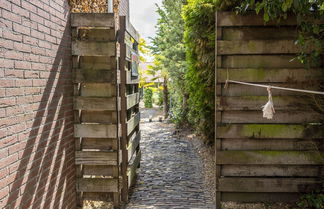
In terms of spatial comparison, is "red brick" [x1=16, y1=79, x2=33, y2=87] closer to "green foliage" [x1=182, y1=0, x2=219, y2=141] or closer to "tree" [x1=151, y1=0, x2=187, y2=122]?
"green foliage" [x1=182, y1=0, x2=219, y2=141]

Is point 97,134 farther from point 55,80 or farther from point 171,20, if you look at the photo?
point 171,20

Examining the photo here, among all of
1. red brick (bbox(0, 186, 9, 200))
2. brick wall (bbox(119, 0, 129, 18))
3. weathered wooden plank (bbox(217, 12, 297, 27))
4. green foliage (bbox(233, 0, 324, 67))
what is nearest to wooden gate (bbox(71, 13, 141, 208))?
weathered wooden plank (bbox(217, 12, 297, 27))

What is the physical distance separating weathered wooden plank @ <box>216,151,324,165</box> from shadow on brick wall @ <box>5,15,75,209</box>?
2.07 m

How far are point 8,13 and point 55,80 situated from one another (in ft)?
3.49

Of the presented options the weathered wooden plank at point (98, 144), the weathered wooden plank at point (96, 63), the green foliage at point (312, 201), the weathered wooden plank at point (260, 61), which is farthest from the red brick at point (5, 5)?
the green foliage at point (312, 201)

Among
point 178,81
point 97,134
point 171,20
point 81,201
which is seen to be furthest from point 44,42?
point 171,20

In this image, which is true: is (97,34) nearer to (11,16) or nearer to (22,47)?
(22,47)

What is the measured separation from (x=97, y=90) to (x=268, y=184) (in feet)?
8.96

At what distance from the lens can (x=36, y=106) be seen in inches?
106

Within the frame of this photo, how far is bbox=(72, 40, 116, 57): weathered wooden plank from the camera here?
144 inches

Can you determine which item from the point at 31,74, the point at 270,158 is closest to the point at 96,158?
the point at 31,74

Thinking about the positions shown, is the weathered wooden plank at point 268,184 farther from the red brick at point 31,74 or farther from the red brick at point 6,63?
the red brick at point 6,63

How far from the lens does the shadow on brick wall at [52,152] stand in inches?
98.4

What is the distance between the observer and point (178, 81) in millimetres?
11031
